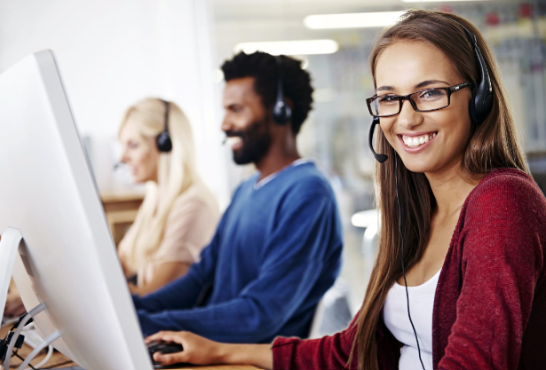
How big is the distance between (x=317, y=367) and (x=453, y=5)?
1953 mm

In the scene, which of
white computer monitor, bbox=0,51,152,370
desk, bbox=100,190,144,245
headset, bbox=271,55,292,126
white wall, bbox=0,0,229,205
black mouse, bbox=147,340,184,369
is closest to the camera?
white computer monitor, bbox=0,51,152,370

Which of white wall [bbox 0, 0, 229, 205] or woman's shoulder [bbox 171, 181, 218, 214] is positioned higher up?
white wall [bbox 0, 0, 229, 205]

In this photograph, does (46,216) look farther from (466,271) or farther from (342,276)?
(342,276)

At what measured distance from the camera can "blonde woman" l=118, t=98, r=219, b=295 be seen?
2186 millimetres

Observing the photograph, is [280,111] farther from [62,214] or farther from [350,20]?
[62,214]

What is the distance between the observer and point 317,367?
3.32 feet

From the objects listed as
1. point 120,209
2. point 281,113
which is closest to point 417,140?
point 281,113

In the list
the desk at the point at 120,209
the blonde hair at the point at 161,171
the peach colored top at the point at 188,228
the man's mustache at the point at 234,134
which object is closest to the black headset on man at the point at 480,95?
the man's mustache at the point at 234,134

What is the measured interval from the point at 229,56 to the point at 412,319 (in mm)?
1998

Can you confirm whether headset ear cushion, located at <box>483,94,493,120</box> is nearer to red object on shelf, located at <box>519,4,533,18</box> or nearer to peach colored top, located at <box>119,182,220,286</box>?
peach colored top, located at <box>119,182,220,286</box>

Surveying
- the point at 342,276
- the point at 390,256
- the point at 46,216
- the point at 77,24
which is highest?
the point at 77,24

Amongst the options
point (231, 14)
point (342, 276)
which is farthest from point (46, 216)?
point (231, 14)

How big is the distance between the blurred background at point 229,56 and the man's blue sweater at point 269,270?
1.28 feet

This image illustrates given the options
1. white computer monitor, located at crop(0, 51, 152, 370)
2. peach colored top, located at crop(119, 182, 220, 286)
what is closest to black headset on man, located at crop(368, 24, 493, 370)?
white computer monitor, located at crop(0, 51, 152, 370)
